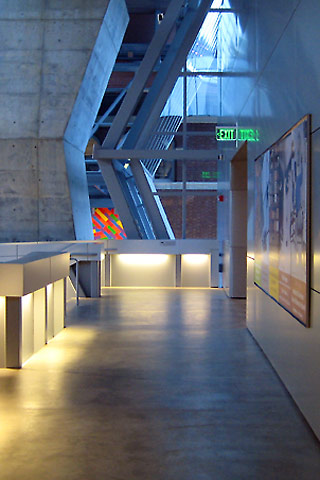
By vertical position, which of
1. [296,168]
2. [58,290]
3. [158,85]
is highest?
[158,85]

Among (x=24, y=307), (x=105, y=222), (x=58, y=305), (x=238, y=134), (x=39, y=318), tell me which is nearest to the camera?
(x=24, y=307)

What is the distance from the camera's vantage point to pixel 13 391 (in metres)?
6.04

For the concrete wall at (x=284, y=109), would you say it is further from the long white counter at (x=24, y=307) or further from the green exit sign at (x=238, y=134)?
the long white counter at (x=24, y=307)

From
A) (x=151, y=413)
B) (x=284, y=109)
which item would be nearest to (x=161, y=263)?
(x=284, y=109)

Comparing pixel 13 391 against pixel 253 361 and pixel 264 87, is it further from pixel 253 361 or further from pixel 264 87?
pixel 264 87

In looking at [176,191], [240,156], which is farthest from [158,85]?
[240,156]

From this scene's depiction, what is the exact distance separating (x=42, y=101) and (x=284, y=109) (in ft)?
34.1

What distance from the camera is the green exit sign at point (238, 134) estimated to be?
8914 mm

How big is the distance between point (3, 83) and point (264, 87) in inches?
384

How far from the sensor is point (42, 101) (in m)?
15.3

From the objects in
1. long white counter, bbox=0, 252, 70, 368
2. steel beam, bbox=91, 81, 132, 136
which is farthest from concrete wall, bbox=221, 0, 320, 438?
steel beam, bbox=91, 81, 132, 136

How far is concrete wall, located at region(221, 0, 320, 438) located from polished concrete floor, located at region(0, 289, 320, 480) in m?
0.32

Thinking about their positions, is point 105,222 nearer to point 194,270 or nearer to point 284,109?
point 194,270

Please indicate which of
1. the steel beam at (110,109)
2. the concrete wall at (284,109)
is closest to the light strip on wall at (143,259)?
the concrete wall at (284,109)
